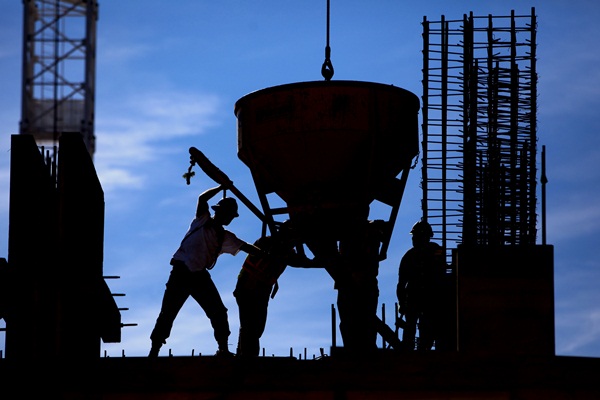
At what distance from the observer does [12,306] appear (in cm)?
1653

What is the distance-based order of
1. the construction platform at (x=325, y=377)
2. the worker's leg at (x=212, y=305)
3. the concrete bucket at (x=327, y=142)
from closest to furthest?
the construction platform at (x=325, y=377) → the worker's leg at (x=212, y=305) → the concrete bucket at (x=327, y=142)

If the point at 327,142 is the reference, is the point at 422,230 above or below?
below

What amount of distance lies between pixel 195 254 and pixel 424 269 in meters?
3.64

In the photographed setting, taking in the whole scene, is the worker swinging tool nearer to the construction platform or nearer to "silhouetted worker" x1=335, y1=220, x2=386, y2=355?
"silhouetted worker" x1=335, y1=220, x2=386, y2=355

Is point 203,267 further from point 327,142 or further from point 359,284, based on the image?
point 327,142

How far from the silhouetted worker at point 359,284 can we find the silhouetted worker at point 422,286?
0.96 metres

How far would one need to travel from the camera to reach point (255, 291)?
16203 millimetres

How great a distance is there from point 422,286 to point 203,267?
352 cm

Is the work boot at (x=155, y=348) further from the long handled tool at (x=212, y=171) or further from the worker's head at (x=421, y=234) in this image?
the worker's head at (x=421, y=234)

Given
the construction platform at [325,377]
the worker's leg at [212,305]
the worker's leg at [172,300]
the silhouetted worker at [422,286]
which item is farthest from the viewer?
the silhouetted worker at [422,286]

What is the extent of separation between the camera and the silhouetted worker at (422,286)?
18.3 metres

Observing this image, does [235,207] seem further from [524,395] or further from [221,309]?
[524,395]

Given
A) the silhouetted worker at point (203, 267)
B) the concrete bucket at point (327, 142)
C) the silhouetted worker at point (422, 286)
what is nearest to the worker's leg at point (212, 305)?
the silhouetted worker at point (203, 267)

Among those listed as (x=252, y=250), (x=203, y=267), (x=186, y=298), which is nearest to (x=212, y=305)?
(x=186, y=298)
